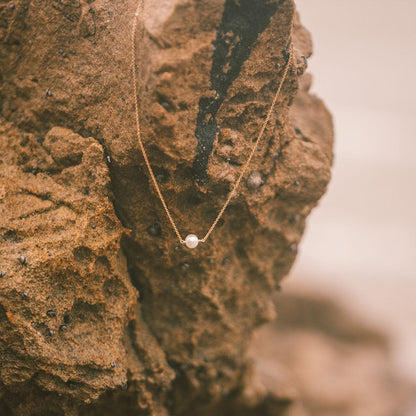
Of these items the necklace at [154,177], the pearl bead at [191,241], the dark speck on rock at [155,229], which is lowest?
the pearl bead at [191,241]

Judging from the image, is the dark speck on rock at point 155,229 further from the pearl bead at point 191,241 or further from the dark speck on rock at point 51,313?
the dark speck on rock at point 51,313

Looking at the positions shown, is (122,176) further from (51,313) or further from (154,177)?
(51,313)

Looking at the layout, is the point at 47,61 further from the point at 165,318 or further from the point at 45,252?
the point at 165,318

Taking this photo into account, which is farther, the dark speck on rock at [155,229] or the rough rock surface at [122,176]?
the dark speck on rock at [155,229]

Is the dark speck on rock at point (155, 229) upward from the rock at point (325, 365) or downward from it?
downward

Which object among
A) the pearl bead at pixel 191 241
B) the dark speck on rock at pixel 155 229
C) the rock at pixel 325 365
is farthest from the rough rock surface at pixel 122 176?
Answer: the rock at pixel 325 365

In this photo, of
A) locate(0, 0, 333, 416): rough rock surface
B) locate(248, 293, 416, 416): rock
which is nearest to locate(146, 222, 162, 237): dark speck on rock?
locate(0, 0, 333, 416): rough rock surface

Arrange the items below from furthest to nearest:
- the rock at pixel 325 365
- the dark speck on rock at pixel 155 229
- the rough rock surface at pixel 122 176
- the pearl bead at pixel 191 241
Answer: the rock at pixel 325 365
the dark speck on rock at pixel 155 229
the pearl bead at pixel 191 241
the rough rock surface at pixel 122 176

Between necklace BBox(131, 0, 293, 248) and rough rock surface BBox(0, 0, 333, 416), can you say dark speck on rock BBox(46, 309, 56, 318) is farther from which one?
necklace BBox(131, 0, 293, 248)

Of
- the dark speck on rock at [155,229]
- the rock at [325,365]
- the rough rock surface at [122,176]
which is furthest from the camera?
the rock at [325,365]
